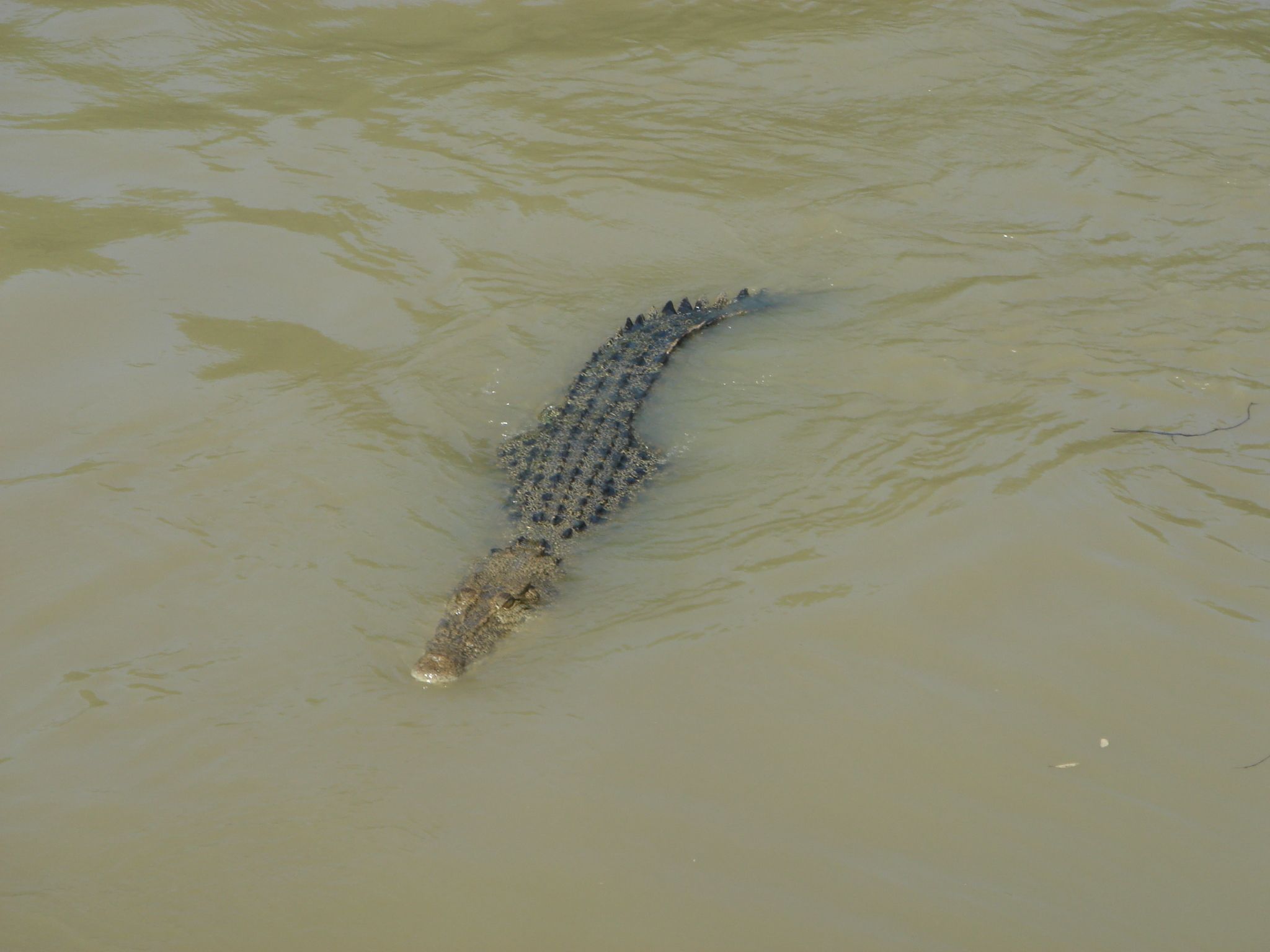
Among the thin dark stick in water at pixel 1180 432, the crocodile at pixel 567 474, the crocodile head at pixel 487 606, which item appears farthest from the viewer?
Result: the thin dark stick in water at pixel 1180 432

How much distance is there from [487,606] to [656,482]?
1.22 m

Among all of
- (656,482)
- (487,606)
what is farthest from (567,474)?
(487,606)

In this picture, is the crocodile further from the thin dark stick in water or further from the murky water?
the thin dark stick in water

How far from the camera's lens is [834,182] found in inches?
267

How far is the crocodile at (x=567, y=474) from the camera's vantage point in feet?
13.5

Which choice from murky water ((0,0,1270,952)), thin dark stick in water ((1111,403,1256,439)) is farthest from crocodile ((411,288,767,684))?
thin dark stick in water ((1111,403,1256,439))

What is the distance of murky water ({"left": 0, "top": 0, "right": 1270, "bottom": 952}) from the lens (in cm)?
326

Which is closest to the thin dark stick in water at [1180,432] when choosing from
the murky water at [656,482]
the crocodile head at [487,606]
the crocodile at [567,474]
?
the murky water at [656,482]

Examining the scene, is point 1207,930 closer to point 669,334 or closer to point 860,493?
point 860,493

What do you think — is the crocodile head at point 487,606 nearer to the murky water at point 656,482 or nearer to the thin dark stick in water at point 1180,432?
the murky water at point 656,482

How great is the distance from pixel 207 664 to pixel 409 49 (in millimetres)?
5574

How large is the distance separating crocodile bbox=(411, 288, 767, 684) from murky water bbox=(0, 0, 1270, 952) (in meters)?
0.13

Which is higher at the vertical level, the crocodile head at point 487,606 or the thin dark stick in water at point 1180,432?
the thin dark stick in water at point 1180,432

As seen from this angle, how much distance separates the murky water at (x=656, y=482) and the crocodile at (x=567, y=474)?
0.13m
